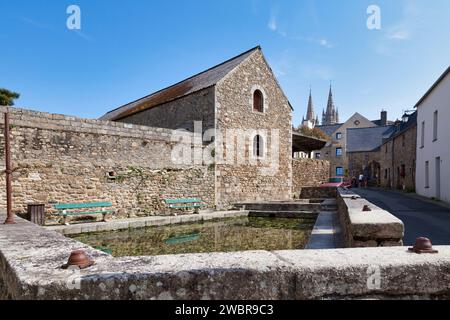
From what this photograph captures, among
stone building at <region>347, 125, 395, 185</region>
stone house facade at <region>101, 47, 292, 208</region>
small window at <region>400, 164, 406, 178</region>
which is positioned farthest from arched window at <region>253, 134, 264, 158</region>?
stone building at <region>347, 125, 395, 185</region>

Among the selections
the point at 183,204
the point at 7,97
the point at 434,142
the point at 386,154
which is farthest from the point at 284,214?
the point at 386,154

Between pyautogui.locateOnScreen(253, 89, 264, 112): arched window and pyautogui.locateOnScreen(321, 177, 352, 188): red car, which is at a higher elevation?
pyautogui.locateOnScreen(253, 89, 264, 112): arched window

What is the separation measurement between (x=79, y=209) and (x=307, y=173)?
1370 centimetres

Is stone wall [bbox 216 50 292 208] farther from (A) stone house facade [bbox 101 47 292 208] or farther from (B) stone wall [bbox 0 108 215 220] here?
(B) stone wall [bbox 0 108 215 220]

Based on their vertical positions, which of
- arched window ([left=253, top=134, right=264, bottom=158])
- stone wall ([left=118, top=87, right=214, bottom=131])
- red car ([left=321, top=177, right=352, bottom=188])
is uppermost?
stone wall ([left=118, top=87, right=214, bottom=131])

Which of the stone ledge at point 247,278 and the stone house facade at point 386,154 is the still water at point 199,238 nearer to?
the stone ledge at point 247,278

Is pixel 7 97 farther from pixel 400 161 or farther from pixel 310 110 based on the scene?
pixel 310 110

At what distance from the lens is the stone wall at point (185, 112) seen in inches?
498

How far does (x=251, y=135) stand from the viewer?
14.1 m

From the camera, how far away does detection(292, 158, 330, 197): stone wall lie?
17.5 metres

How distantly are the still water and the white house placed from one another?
8564 mm

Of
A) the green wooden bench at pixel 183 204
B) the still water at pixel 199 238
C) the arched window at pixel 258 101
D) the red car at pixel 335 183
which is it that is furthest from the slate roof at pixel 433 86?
the green wooden bench at pixel 183 204

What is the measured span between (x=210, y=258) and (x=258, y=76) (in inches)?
545
